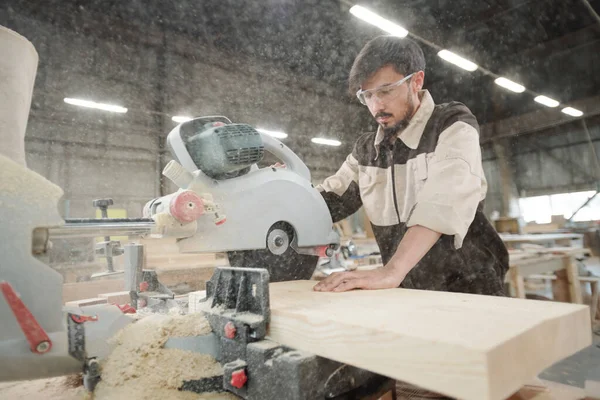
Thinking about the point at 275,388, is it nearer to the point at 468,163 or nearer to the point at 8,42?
the point at 468,163

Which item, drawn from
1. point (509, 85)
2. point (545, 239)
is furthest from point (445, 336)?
point (509, 85)

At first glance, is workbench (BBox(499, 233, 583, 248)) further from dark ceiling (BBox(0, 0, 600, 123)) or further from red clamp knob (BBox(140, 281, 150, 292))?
red clamp knob (BBox(140, 281, 150, 292))

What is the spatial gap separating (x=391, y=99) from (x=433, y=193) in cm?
46

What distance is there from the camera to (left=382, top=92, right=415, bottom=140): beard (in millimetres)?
1442

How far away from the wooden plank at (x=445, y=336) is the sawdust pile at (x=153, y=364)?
0.18 metres

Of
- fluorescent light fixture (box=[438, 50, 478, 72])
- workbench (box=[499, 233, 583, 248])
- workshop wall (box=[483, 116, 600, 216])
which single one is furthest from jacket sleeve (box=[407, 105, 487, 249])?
workshop wall (box=[483, 116, 600, 216])

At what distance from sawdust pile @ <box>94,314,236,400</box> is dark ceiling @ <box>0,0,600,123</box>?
19.5ft

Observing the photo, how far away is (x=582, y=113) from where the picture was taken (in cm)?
1009

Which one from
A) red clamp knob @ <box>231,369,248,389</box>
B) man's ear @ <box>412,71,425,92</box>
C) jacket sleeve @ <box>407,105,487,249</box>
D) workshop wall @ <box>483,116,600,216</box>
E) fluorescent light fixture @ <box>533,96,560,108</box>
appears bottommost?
red clamp knob @ <box>231,369,248,389</box>

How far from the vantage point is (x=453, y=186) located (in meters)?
1.12

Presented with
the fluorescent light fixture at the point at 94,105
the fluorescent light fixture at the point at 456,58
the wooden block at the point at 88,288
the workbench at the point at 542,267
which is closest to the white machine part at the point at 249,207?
the wooden block at the point at 88,288

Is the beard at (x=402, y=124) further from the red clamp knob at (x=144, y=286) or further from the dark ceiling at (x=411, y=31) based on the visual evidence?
the dark ceiling at (x=411, y=31)

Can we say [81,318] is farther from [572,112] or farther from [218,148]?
[572,112]

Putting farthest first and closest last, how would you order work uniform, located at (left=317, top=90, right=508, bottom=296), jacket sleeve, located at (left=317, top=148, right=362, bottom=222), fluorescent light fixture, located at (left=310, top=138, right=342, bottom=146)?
1. fluorescent light fixture, located at (left=310, top=138, right=342, bottom=146)
2. jacket sleeve, located at (left=317, top=148, right=362, bottom=222)
3. work uniform, located at (left=317, top=90, right=508, bottom=296)
